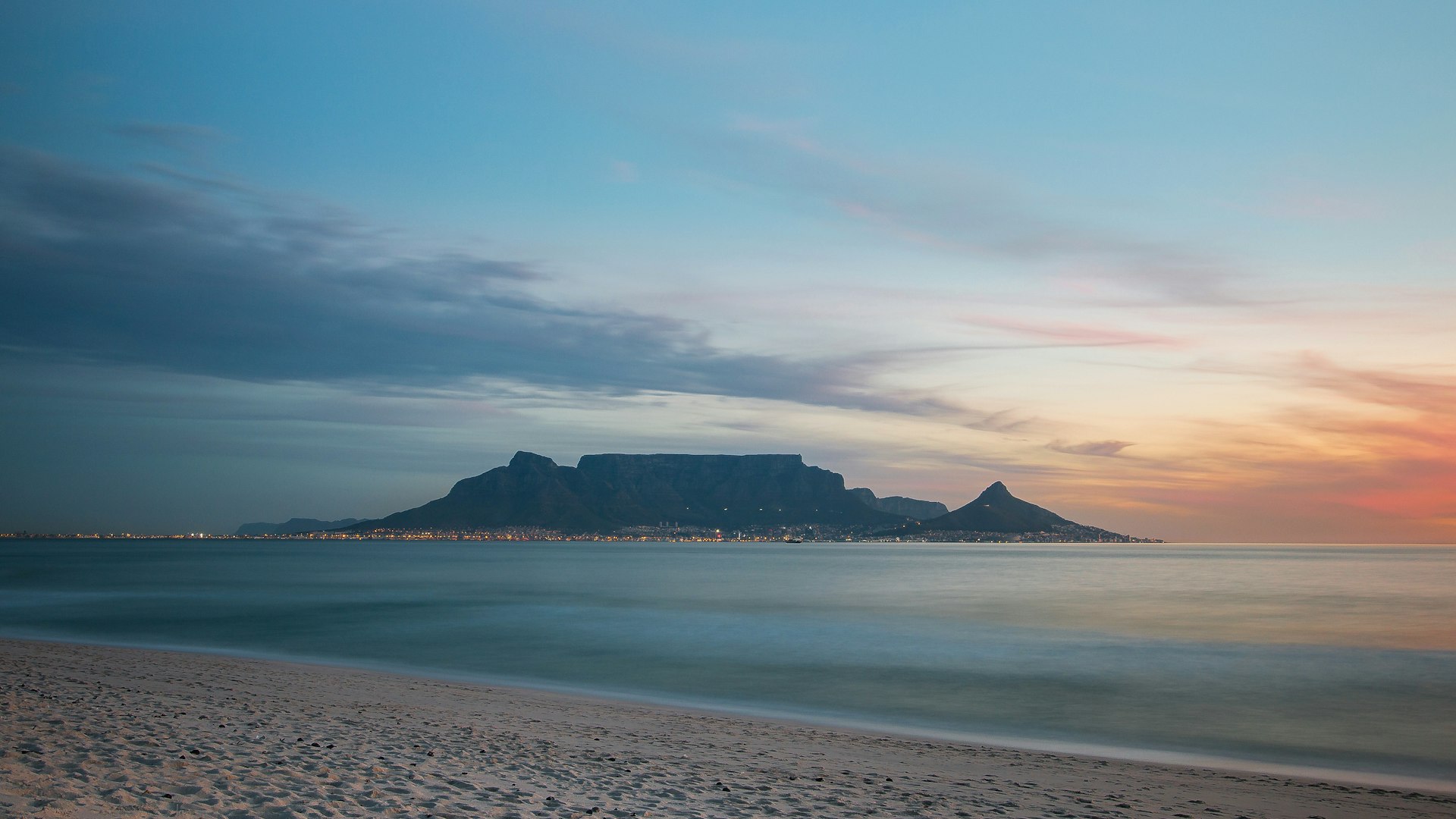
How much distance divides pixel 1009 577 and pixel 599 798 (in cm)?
8960

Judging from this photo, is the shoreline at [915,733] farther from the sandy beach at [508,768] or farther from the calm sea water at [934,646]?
the sandy beach at [508,768]

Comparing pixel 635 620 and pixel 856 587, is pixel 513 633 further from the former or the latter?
pixel 856 587

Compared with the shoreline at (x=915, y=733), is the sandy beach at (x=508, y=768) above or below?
above

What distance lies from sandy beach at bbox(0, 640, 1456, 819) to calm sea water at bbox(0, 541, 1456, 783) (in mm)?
A: 4670

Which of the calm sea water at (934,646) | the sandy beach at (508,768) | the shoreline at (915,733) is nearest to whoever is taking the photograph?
the sandy beach at (508,768)

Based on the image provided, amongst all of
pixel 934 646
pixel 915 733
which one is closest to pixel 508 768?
pixel 915 733

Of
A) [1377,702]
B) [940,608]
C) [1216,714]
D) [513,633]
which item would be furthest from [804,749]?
[940,608]

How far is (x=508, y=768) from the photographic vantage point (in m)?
10.7

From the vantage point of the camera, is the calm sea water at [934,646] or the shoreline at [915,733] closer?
the shoreline at [915,733]

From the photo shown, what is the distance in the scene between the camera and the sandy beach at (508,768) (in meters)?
8.53

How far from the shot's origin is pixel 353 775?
9484mm

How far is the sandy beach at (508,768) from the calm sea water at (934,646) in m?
4.67

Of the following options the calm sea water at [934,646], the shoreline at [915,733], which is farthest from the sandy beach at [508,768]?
the calm sea water at [934,646]

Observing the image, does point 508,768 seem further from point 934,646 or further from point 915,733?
point 934,646
